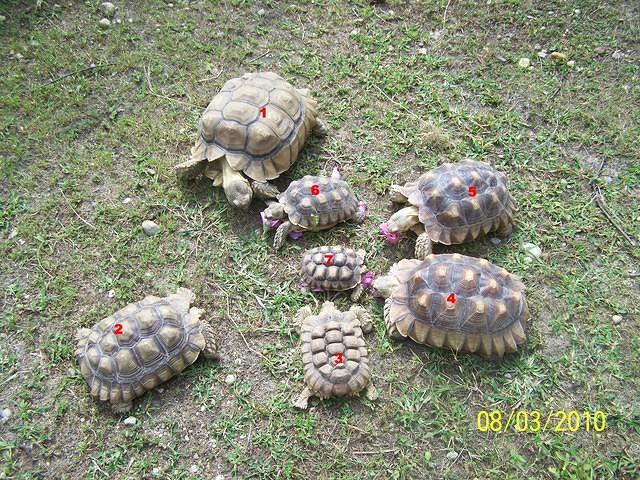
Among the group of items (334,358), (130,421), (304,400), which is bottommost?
(130,421)

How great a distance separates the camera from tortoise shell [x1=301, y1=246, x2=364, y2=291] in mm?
3824

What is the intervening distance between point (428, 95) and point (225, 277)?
9.28 feet

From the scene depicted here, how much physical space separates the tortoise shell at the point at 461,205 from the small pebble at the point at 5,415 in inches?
133

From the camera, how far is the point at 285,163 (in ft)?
14.5

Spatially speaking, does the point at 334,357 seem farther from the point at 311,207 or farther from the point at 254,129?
the point at 254,129

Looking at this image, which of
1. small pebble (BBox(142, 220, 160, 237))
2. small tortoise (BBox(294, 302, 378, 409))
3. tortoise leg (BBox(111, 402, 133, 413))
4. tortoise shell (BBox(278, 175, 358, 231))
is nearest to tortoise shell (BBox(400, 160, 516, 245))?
tortoise shell (BBox(278, 175, 358, 231))

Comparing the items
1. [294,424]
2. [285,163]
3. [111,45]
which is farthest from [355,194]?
[111,45]

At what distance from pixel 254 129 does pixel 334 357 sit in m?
2.02

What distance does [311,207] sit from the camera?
4055mm

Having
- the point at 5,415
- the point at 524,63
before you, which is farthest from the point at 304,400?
the point at 524,63

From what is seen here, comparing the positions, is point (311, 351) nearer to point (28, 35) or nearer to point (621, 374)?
point (621, 374)

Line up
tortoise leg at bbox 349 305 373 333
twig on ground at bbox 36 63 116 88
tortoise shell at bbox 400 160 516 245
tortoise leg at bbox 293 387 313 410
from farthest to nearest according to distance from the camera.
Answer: twig on ground at bbox 36 63 116 88
tortoise shell at bbox 400 160 516 245
tortoise leg at bbox 349 305 373 333
tortoise leg at bbox 293 387 313 410

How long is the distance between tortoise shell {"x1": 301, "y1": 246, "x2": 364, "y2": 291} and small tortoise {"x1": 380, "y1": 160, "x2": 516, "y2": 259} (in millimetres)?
503

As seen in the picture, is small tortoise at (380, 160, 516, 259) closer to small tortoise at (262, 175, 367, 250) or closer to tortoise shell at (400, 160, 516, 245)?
tortoise shell at (400, 160, 516, 245)
